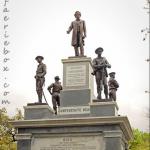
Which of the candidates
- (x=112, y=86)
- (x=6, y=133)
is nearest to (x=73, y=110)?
(x=112, y=86)

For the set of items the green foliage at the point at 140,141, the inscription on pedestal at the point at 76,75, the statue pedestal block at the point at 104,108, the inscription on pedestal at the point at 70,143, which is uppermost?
the green foliage at the point at 140,141

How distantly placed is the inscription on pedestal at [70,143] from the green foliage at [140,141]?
33.4 metres

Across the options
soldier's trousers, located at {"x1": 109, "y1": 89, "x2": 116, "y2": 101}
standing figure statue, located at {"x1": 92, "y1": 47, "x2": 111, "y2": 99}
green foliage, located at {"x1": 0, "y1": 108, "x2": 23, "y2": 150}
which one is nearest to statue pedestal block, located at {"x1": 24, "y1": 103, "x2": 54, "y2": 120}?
standing figure statue, located at {"x1": 92, "y1": 47, "x2": 111, "y2": 99}

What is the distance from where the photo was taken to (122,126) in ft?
71.8

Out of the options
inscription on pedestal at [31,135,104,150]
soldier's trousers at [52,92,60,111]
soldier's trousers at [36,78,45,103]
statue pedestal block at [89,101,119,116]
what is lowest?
inscription on pedestal at [31,135,104,150]

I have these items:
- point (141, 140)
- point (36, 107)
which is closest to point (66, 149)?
point (36, 107)

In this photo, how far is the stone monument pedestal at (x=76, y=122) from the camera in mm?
21625

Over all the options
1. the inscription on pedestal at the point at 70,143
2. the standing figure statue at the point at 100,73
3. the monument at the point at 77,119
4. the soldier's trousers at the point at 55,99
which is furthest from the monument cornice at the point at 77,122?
the soldier's trousers at the point at 55,99

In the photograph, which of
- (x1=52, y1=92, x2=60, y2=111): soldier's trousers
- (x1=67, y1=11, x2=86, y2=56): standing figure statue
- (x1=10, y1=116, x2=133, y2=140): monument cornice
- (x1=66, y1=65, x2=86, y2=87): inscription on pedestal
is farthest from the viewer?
(x1=67, y1=11, x2=86, y2=56): standing figure statue

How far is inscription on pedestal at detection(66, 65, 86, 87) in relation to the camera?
77.1ft

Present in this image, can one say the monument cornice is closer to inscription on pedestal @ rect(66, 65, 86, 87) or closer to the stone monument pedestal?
the stone monument pedestal

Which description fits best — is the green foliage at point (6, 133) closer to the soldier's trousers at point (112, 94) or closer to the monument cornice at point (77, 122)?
the monument cornice at point (77, 122)

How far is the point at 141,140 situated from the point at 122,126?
1485 inches

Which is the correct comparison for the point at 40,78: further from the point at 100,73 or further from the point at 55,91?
the point at 100,73
